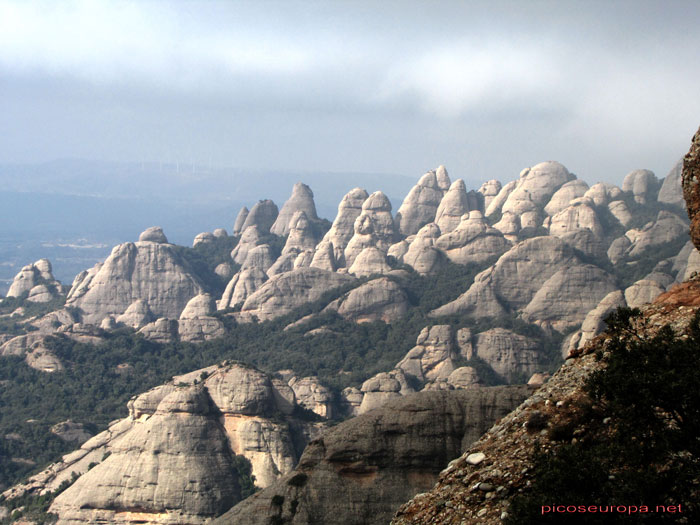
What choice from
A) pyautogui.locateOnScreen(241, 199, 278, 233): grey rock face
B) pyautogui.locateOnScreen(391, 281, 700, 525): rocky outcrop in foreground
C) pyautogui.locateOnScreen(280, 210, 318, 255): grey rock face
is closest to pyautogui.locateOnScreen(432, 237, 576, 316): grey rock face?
pyautogui.locateOnScreen(280, 210, 318, 255): grey rock face

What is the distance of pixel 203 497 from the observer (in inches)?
2224

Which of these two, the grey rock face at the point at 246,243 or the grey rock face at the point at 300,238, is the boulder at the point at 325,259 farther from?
the grey rock face at the point at 246,243

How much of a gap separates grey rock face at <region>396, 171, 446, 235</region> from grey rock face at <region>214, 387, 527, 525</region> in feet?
336

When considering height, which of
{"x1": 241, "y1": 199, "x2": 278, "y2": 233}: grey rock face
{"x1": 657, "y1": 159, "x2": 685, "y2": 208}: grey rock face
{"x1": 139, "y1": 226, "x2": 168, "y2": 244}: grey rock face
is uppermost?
{"x1": 657, "y1": 159, "x2": 685, "y2": 208}: grey rock face

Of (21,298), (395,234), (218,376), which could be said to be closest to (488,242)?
(395,234)

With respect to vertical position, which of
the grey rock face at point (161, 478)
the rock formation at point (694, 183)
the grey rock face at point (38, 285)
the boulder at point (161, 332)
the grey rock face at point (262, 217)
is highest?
the rock formation at point (694, 183)

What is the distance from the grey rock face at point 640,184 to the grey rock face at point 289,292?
4754cm

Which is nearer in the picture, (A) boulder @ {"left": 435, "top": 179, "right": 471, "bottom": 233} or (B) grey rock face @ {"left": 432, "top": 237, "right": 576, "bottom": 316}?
(B) grey rock face @ {"left": 432, "top": 237, "right": 576, "bottom": 316}

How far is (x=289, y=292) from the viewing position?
112 m

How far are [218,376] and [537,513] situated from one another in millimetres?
54246

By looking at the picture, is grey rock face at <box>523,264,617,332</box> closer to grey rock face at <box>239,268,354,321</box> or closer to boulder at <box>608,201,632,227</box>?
grey rock face at <box>239,268,354,321</box>

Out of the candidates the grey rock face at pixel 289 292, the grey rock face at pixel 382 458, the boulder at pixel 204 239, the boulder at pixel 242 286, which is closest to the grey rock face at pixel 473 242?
the grey rock face at pixel 289 292

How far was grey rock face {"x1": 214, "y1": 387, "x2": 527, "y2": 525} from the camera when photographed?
29984 mm

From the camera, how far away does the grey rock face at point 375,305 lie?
104 m
